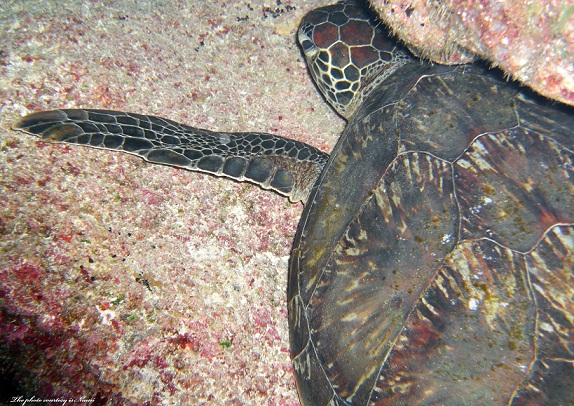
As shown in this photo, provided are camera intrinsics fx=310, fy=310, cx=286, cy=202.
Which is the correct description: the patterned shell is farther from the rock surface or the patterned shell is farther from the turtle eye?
the turtle eye

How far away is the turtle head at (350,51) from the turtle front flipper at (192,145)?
2.16ft

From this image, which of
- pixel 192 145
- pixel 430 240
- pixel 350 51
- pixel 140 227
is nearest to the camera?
pixel 430 240

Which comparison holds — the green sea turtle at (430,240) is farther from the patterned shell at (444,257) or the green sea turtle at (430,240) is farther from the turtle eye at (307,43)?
the turtle eye at (307,43)

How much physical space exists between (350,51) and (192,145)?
1.53 m

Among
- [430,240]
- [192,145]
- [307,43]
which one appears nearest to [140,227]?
[192,145]

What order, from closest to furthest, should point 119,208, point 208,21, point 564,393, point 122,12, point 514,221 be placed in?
point 564,393 < point 514,221 < point 119,208 < point 122,12 < point 208,21

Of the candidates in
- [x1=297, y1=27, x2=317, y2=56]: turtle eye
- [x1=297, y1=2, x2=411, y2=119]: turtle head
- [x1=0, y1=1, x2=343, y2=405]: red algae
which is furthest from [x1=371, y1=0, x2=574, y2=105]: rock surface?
[x1=0, y1=1, x2=343, y2=405]: red algae

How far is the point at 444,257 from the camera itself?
55.0 inches

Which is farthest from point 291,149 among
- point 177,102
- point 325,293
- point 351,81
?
point 325,293

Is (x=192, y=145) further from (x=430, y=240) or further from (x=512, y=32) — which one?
(x=512, y=32)

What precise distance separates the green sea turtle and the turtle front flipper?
0.04ft

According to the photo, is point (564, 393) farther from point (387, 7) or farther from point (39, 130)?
point (39, 130)

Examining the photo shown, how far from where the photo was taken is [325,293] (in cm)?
171

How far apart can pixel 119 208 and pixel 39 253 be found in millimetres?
471
